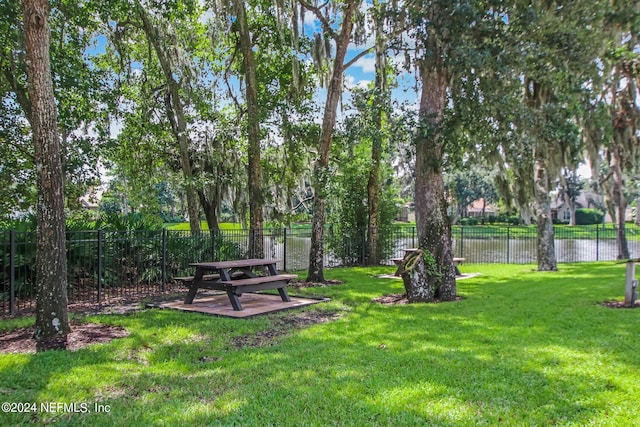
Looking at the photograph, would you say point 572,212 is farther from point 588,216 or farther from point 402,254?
point 402,254

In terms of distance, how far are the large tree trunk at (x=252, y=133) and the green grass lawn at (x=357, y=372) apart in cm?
473

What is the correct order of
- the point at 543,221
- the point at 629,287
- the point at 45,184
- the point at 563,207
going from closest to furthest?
the point at 45,184 < the point at 629,287 < the point at 543,221 < the point at 563,207

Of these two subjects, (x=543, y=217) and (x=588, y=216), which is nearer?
(x=543, y=217)

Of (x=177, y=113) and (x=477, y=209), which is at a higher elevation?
(x=177, y=113)

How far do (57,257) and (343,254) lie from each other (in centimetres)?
1177

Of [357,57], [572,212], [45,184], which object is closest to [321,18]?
[357,57]

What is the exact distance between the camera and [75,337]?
19.0 ft

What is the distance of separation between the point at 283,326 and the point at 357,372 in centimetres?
248

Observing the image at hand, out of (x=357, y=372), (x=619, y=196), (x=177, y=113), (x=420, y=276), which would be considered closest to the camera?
(x=357, y=372)

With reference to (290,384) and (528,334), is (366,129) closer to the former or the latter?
(528,334)

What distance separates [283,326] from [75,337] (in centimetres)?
264

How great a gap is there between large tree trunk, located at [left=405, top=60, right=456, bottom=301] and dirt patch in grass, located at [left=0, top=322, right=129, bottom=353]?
5.08 m


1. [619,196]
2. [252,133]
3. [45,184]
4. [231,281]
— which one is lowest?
[231,281]

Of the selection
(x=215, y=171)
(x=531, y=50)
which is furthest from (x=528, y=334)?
(x=215, y=171)
